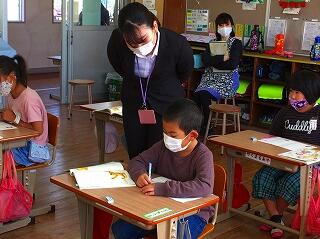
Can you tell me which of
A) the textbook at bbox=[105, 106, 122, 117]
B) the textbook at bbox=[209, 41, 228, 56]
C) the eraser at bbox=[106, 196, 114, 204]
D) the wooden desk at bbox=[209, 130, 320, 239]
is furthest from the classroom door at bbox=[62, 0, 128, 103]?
the eraser at bbox=[106, 196, 114, 204]

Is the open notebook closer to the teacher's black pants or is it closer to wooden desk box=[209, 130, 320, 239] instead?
the teacher's black pants

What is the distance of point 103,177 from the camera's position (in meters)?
2.28

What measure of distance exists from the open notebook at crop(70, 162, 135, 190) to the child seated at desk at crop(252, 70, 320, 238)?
1254mm

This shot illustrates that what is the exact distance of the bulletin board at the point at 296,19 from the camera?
19.0 ft

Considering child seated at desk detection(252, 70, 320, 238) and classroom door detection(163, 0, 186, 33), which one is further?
classroom door detection(163, 0, 186, 33)

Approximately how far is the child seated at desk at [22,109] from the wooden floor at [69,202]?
0.42m

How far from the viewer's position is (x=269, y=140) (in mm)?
3213

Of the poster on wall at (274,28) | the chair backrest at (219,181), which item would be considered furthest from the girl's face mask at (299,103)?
the poster on wall at (274,28)

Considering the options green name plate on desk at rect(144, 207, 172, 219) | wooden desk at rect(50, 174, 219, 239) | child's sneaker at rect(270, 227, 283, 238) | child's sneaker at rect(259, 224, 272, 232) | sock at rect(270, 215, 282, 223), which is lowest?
child's sneaker at rect(259, 224, 272, 232)

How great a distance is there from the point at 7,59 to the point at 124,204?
1.67 m

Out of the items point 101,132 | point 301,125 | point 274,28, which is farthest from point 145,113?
point 274,28

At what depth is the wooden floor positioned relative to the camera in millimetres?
3218

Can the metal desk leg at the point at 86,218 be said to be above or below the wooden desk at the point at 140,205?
below

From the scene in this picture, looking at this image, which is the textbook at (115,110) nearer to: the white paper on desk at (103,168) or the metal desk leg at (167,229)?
the white paper on desk at (103,168)
